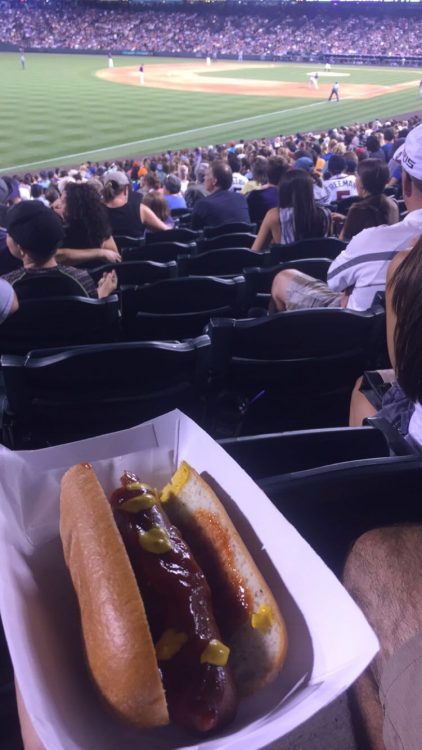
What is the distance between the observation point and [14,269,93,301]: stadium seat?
3611mm

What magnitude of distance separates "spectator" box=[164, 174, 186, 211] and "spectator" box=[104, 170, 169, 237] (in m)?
2.85

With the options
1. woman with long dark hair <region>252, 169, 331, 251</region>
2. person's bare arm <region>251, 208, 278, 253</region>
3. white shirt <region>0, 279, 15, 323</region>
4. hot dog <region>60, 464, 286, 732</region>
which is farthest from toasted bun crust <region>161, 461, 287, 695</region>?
person's bare arm <region>251, 208, 278, 253</region>

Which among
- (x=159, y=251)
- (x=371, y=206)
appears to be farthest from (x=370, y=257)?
(x=159, y=251)

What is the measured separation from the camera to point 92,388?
2.49 meters

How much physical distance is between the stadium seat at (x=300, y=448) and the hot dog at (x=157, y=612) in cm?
57

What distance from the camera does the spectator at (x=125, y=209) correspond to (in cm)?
655

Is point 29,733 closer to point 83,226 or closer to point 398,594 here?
point 398,594

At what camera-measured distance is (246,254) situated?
509cm

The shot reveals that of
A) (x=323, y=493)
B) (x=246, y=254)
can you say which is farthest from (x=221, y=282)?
(x=323, y=493)

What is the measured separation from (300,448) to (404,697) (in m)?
0.76

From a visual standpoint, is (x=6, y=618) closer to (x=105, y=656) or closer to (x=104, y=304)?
(x=105, y=656)

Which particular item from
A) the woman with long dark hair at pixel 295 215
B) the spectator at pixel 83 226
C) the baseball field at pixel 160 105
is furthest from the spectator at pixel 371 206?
the baseball field at pixel 160 105

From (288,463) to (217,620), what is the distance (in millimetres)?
774

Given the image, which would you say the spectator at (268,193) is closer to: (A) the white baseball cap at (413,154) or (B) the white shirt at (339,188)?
(B) the white shirt at (339,188)
